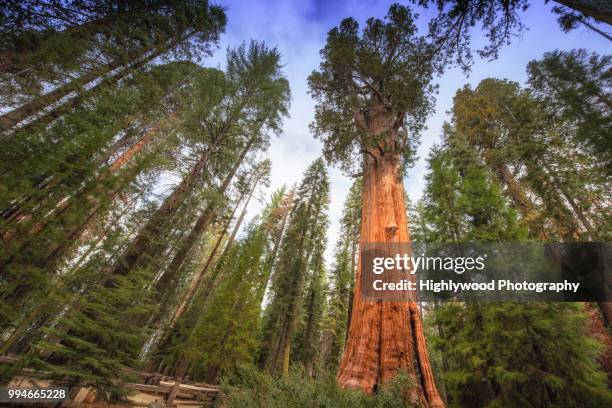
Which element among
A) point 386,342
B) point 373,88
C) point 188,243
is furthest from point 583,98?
point 188,243

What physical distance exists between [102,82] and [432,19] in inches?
384

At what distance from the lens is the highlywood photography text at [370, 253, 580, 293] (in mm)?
4654

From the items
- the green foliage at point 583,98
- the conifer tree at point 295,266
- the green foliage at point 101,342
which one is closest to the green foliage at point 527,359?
the green foliage at point 583,98

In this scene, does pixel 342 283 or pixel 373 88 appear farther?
pixel 342 283

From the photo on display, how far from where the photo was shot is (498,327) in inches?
229

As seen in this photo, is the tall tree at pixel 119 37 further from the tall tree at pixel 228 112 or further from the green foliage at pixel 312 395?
the green foliage at pixel 312 395

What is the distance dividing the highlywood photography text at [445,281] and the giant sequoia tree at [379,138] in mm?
386

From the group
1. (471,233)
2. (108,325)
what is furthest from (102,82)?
(471,233)

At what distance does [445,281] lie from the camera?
8312mm

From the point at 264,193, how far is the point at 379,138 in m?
8.67

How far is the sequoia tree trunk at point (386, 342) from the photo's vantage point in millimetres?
3689

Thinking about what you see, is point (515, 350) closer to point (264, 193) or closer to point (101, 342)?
point (101, 342)

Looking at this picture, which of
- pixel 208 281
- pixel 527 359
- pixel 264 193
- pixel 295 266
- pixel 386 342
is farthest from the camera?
pixel 208 281

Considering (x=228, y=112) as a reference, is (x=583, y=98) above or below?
above
